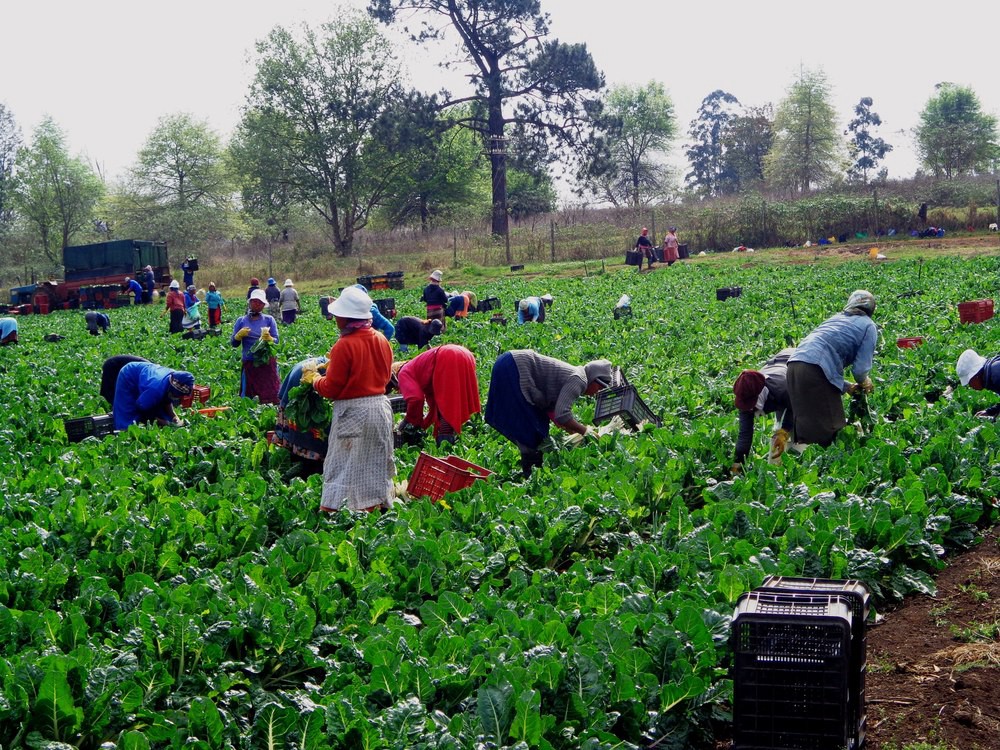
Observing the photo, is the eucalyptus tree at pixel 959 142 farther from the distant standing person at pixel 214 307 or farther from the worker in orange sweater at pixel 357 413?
the worker in orange sweater at pixel 357 413

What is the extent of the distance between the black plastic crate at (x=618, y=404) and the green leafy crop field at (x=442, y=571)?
29 cm

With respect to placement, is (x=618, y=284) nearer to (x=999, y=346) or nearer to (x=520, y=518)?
(x=999, y=346)

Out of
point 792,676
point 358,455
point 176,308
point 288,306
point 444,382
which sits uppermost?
point 176,308

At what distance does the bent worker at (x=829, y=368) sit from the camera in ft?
25.8

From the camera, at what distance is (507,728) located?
392cm

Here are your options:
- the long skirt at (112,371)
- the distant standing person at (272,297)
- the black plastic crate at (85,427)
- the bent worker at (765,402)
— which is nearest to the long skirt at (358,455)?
the bent worker at (765,402)

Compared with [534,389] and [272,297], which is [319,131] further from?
[534,389]

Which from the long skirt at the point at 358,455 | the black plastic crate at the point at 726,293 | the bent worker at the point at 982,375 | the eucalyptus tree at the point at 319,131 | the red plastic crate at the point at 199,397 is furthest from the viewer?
the eucalyptus tree at the point at 319,131

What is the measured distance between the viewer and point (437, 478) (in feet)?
24.7

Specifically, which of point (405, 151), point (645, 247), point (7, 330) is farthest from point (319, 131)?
point (7, 330)

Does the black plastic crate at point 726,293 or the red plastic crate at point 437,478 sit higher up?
the black plastic crate at point 726,293

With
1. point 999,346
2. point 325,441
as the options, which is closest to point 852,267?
point 999,346

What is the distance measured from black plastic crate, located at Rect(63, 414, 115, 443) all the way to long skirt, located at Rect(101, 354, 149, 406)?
10.5 inches

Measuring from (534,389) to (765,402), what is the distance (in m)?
1.93
